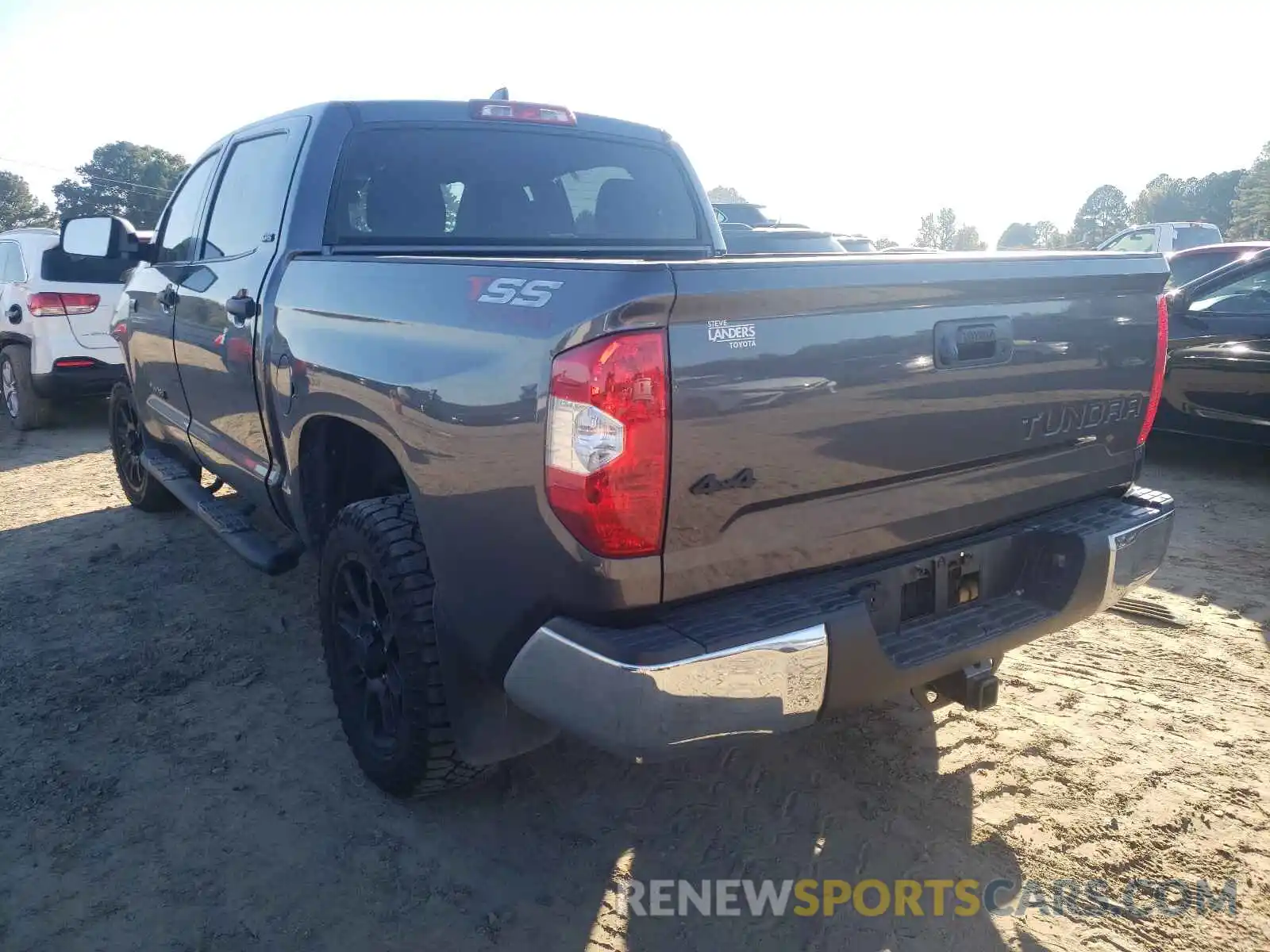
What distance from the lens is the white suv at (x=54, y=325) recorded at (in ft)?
27.5

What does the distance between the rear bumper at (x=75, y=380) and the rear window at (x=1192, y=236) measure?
64.9ft

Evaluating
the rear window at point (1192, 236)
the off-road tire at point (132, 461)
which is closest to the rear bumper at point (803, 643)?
the off-road tire at point (132, 461)

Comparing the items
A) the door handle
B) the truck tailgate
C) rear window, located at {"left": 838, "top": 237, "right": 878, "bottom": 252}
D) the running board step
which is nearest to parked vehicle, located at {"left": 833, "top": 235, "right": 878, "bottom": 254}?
rear window, located at {"left": 838, "top": 237, "right": 878, "bottom": 252}

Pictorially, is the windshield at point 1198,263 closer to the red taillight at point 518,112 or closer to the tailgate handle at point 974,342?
the red taillight at point 518,112

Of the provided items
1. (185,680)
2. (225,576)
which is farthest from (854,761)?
(225,576)

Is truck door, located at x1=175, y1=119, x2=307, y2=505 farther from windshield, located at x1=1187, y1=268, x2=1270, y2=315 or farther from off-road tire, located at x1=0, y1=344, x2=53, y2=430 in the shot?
windshield, located at x1=1187, y1=268, x2=1270, y2=315

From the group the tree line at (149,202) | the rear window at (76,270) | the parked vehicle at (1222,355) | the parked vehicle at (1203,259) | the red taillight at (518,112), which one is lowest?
the parked vehicle at (1222,355)

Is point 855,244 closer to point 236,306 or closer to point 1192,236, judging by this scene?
point 1192,236

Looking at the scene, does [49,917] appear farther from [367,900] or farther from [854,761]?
[854,761]

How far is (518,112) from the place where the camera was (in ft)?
12.2

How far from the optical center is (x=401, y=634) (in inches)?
96.7

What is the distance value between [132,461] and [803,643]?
17.2 ft

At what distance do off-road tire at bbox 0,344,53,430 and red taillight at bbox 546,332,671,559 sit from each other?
8.54 meters

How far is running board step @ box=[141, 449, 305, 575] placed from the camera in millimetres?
3508
